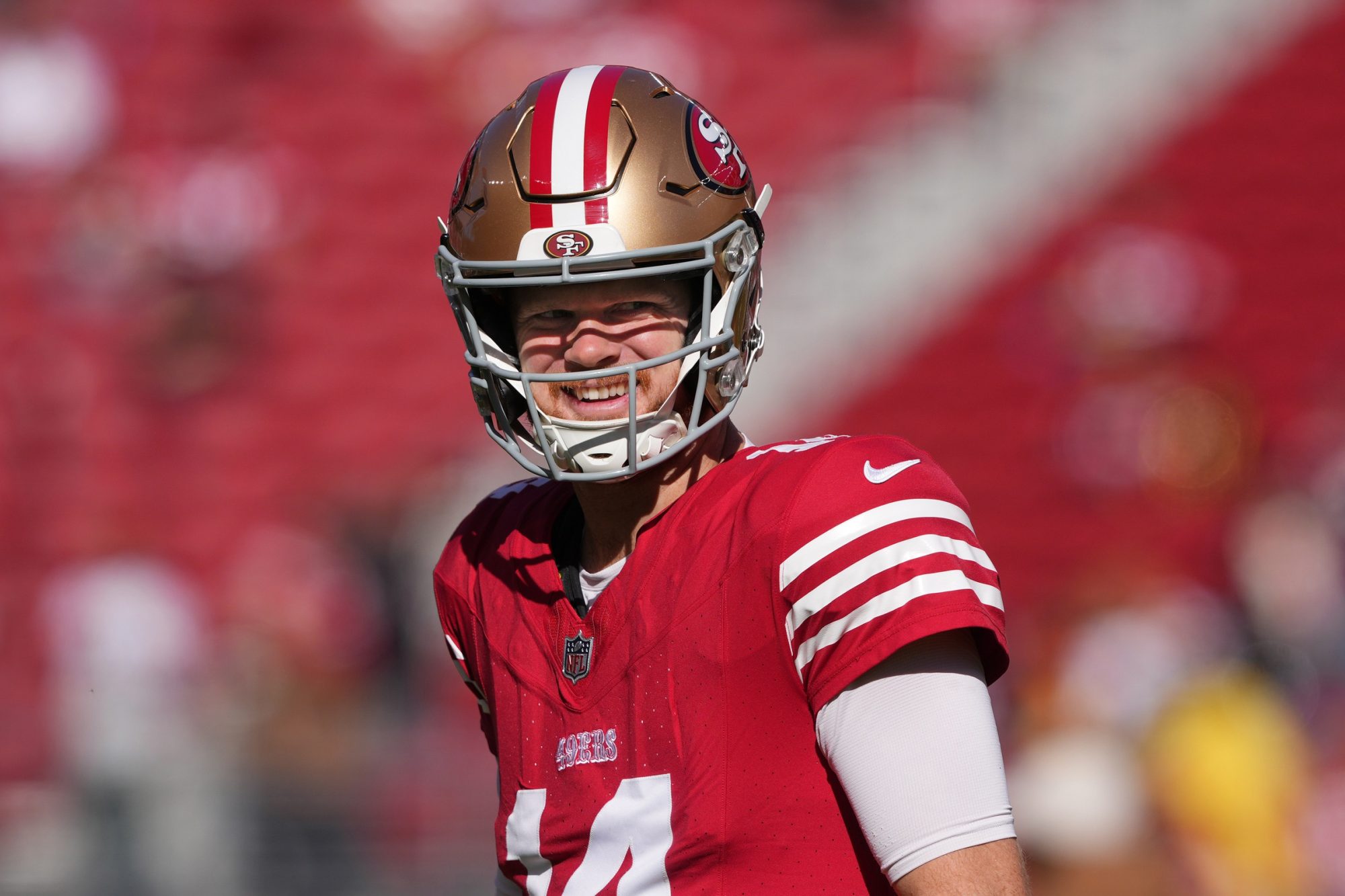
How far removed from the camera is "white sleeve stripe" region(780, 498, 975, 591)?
1.45 meters

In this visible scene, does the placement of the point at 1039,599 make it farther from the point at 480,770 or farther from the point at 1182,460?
the point at 480,770

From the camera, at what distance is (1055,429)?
282 inches

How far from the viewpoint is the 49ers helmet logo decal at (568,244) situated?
1647 millimetres

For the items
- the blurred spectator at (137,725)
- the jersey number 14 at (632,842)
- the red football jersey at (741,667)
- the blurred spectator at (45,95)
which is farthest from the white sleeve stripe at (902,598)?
the blurred spectator at (45,95)

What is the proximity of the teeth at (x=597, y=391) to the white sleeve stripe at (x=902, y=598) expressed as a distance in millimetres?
382

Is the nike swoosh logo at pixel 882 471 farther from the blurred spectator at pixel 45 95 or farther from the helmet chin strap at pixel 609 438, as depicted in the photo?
the blurred spectator at pixel 45 95

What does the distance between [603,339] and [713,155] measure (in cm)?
26

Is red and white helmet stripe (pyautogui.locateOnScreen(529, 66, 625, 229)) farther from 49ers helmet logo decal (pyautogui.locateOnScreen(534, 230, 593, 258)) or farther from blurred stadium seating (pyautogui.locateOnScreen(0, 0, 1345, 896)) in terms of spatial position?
blurred stadium seating (pyautogui.locateOnScreen(0, 0, 1345, 896))

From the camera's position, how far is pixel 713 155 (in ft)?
5.77

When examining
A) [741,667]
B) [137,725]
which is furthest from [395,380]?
[741,667]

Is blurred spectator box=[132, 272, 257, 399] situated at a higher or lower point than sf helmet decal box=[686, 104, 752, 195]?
lower

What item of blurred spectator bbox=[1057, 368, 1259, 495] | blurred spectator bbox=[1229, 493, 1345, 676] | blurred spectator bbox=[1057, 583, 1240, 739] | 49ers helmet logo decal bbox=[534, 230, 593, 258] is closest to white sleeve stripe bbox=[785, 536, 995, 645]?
49ers helmet logo decal bbox=[534, 230, 593, 258]

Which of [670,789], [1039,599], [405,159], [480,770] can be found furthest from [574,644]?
[405,159]

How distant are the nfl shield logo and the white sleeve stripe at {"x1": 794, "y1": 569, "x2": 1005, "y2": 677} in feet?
1.01
